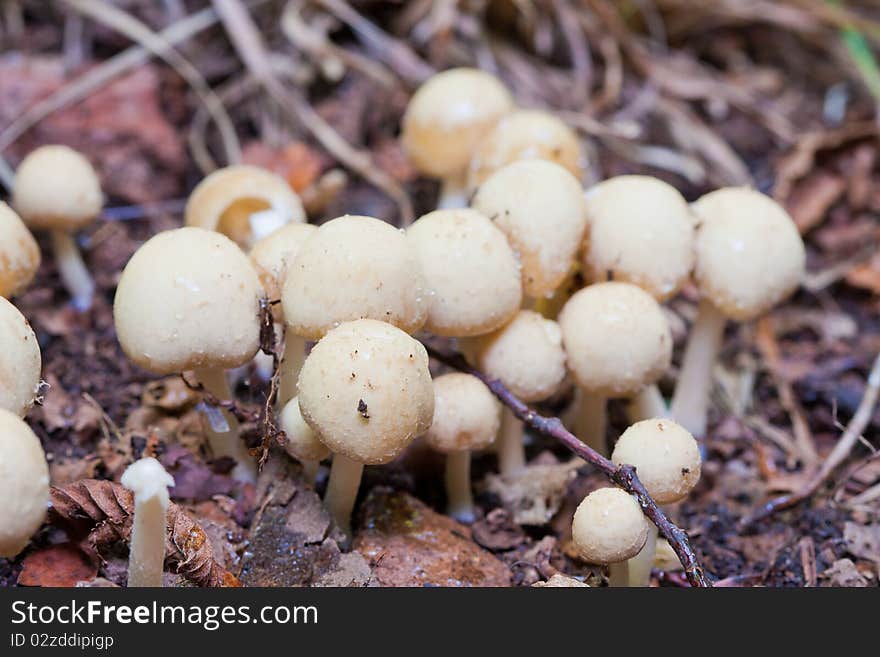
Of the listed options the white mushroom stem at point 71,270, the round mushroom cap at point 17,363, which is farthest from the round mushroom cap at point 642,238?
the white mushroom stem at point 71,270

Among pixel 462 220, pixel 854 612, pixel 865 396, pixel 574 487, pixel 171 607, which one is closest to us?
pixel 171 607

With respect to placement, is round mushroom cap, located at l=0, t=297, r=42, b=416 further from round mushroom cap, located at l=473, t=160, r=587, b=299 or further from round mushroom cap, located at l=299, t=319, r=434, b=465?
round mushroom cap, located at l=473, t=160, r=587, b=299

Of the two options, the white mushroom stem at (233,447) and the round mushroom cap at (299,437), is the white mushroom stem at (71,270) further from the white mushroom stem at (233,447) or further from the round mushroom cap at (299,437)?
the round mushroom cap at (299,437)

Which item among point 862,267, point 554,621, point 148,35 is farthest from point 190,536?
point 862,267

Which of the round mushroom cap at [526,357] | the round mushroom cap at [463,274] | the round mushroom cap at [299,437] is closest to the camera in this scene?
the round mushroom cap at [299,437]

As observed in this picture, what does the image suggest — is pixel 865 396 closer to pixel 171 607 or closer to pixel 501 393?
pixel 501 393

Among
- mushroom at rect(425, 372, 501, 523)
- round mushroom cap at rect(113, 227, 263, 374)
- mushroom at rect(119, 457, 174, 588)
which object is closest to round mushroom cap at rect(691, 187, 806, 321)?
mushroom at rect(425, 372, 501, 523)
